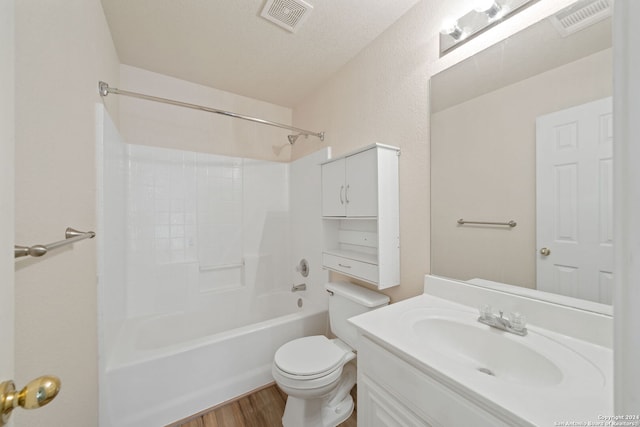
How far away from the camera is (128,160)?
1979 mm

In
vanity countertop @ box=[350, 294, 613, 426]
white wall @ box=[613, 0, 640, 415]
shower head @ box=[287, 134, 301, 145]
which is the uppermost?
shower head @ box=[287, 134, 301, 145]

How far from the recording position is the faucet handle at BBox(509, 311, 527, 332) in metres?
0.87

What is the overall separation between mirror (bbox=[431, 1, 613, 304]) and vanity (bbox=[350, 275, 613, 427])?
93 millimetres

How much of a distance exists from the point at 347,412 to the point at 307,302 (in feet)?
3.01

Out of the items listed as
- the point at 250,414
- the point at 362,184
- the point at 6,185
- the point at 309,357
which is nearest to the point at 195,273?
the point at 250,414

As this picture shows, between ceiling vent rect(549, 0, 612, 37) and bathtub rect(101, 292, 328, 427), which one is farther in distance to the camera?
bathtub rect(101, 292, 328, 427)

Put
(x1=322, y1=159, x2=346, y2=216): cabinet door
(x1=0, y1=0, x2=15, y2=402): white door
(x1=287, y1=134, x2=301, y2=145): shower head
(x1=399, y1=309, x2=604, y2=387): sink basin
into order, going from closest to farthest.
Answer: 1. (x1=0, y1=0, x2=15, y2=402): white door
2. (x1=399, y1=309, x2=604, y2=387): sink basin
3. (x1=322, y1=159, x2=346, y2=216): cabinet door
4. (x1=287, y1=134, x2=301, y2=145): shower head

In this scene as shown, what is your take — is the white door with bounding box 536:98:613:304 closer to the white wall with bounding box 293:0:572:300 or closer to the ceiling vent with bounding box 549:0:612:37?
the ceiling vent with bounding box 549:0:612:37

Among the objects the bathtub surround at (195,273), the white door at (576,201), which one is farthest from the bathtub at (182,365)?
the white door at (576,201)

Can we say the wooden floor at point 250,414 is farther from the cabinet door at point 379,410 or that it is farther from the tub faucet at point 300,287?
the tub faucet at point 300,287

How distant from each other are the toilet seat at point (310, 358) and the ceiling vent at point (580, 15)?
1.77 metres

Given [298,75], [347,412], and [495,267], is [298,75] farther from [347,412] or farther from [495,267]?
[347,412]

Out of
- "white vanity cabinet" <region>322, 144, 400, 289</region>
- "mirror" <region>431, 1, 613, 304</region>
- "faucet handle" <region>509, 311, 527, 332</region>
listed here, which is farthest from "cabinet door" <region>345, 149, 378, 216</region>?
"faucet handle" <region>509, 311, 527, 332</region>

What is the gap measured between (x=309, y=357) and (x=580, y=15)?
190 centimetres
